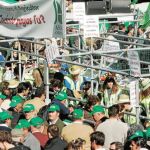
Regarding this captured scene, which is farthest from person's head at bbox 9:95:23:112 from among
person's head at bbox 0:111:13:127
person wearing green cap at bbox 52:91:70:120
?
person's head at bbox 0:111:13:127

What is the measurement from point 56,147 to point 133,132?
1192 mm

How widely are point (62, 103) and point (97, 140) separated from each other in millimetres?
2710

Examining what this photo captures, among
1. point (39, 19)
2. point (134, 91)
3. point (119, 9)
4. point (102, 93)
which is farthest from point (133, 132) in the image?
point (119, 9)

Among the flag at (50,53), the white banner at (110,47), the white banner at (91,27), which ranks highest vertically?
the white banner at (91,27)

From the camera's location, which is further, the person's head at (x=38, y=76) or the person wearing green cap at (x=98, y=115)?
the person's head at (x=38, y=76)

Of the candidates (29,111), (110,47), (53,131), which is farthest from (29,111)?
(110,47)

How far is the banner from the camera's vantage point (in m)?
13.7

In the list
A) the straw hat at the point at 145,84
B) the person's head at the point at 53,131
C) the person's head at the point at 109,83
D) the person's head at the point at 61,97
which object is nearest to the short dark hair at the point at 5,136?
the person's head at the point at 53,131

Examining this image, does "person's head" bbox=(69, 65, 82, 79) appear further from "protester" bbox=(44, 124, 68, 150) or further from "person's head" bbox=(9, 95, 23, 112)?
"protester" bbox=(44, 124, 68, 150)

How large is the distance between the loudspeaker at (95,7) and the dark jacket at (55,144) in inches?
337

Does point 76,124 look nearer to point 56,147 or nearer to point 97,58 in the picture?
point 56,147

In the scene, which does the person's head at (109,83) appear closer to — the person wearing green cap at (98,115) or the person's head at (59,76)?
the person's head at (59,76)

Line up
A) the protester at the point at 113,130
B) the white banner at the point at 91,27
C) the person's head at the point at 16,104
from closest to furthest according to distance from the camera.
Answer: the protester at the point at 113,130 < the person's head at the point at 16,104 < the white banner at the point at 91,27

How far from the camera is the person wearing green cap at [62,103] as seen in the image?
12.4 m
